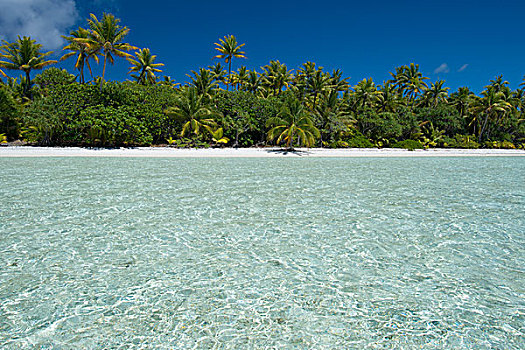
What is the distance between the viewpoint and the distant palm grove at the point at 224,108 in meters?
24.3

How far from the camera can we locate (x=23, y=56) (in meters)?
30.7

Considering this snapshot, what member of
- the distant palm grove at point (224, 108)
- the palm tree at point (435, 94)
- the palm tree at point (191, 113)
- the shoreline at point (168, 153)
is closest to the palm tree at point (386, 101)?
the distant palm grove at point (224, 108)

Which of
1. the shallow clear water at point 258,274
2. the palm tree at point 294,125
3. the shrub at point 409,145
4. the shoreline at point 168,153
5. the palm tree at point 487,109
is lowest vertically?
the shallow clear water at point 258,274

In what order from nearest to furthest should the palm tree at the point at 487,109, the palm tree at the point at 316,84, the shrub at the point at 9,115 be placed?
1. the shrub at the point at 9,115
2. the palm tree at the point at 316,84
3. the palm tree at the point at 487,109

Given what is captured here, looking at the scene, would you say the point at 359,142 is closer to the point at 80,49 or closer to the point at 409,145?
the point at 409,145

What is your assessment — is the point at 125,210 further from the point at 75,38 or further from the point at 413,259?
the point at 75,38

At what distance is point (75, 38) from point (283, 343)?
1232 inches

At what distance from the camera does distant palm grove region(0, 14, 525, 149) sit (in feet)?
79.7

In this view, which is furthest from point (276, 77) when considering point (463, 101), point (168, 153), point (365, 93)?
point (463, 101)

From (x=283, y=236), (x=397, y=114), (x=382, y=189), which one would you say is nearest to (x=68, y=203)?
(x=283, y=236)

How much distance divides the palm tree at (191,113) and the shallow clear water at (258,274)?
19.9 m

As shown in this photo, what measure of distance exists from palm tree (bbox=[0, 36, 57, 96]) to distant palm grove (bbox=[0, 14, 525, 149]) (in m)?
0.09

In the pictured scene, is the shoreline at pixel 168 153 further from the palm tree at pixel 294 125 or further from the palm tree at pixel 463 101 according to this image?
the palm tree at pixel 463 101

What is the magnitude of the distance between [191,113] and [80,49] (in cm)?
1164
